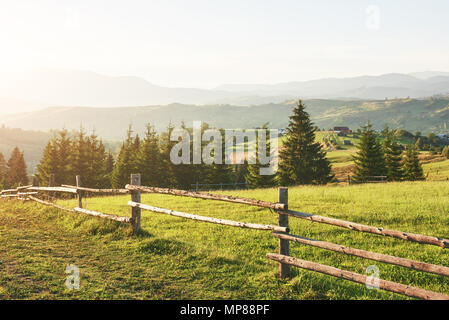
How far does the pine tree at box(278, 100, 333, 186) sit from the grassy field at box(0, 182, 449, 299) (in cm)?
3175

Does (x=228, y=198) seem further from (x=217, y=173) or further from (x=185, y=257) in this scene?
(x=217, y=173)

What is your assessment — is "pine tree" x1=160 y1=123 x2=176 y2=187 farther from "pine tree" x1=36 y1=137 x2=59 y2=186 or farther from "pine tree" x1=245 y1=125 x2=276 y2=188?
"pine tree" x1=36 y1=137 x2=59 y2=186

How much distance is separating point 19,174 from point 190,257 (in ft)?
240

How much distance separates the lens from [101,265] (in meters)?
7.85

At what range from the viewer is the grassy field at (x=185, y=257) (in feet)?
21.0

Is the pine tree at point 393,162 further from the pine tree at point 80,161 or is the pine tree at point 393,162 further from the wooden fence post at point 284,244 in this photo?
the wooden fence post at point 284,244

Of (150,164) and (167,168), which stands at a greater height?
(150,164)

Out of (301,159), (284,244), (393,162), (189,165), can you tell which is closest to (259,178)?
(301,159)

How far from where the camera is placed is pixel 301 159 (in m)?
47.6

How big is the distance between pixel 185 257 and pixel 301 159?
4120cm

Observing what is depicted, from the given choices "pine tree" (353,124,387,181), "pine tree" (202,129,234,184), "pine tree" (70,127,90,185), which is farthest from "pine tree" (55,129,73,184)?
"pine tree" (353,124,387,181)

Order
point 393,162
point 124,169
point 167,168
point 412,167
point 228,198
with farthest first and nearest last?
point 412,167, point 393,162, point 124,169, point 167,168, point 228,198

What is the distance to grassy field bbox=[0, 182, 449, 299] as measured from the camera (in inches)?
252
